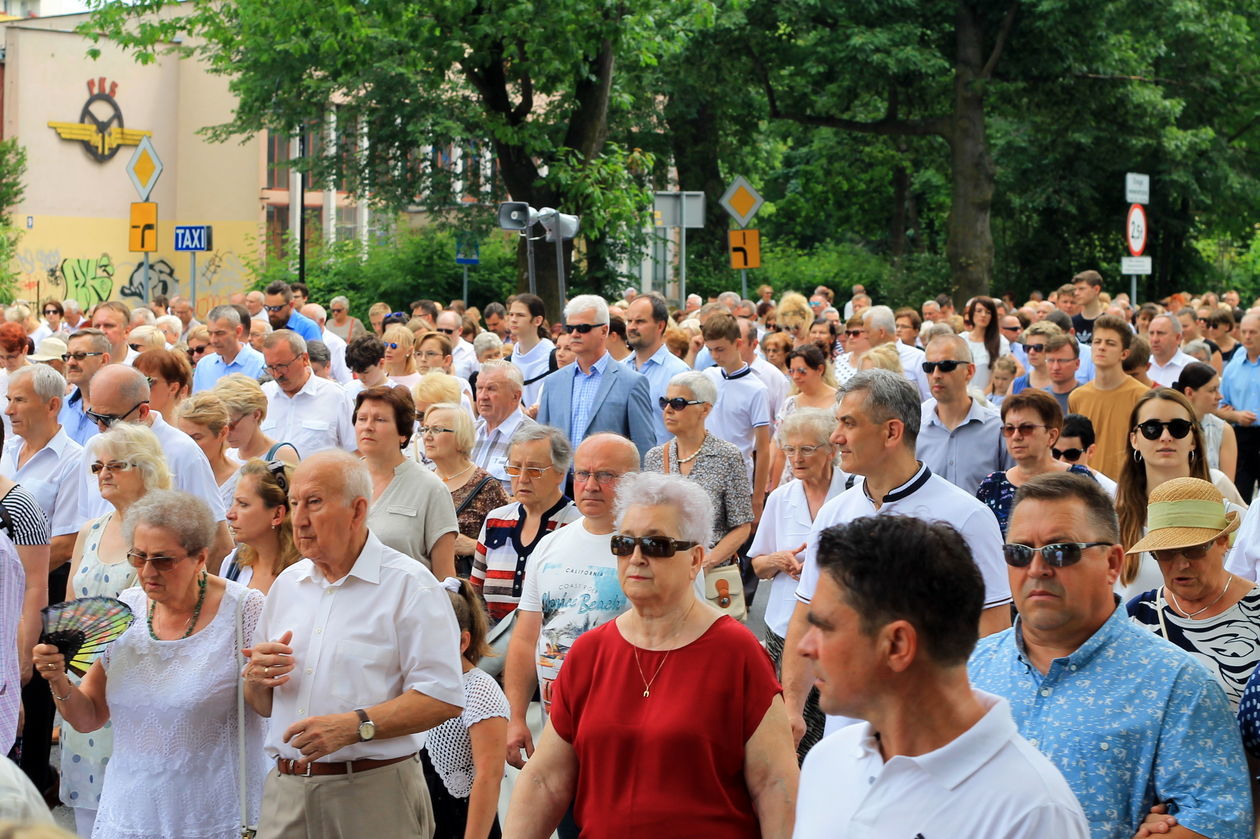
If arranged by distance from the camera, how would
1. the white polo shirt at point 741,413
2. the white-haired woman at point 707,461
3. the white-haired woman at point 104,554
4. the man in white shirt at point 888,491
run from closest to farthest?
the man in white shirt at point 888,491 → the white-haired woman at point 104,554 → the white-haired woman at point 707,461 → the white polo shirt at point 741,413

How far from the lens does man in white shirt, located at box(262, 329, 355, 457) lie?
969cm

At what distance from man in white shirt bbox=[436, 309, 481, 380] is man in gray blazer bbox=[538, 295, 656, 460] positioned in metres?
3.73

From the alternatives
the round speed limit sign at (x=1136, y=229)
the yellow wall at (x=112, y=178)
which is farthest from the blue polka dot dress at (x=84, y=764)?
the yellow wall at (x=112, y=178)

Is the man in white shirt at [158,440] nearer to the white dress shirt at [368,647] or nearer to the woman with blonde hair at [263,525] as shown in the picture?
the woman with blonde hair at [263,525]

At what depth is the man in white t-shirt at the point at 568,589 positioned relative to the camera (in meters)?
5.58

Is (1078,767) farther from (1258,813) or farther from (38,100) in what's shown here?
(38,100)

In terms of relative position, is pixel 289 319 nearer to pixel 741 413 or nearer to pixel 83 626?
pixel 741 413

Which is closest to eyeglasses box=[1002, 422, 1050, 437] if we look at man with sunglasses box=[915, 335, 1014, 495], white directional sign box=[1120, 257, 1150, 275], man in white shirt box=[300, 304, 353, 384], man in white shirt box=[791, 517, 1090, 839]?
man with sunglasses box=[915, 335, 1014, 495]

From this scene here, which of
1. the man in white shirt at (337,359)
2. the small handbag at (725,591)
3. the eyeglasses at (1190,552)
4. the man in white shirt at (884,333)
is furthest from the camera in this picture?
the man in white shirt at (337,359)

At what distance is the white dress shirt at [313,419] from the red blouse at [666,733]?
573 cm

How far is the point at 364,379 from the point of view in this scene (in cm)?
1083

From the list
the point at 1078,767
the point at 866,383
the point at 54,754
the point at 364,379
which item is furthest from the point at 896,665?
the point at 364,379

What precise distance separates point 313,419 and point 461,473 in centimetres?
209

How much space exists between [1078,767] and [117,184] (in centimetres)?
4916
